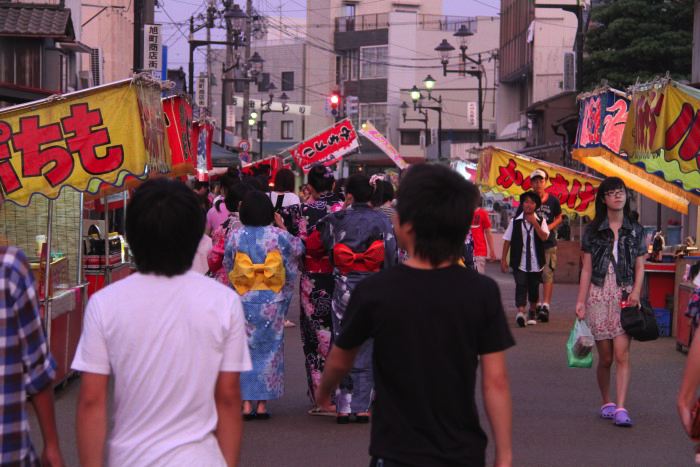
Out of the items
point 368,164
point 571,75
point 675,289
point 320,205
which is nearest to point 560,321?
point 675,289

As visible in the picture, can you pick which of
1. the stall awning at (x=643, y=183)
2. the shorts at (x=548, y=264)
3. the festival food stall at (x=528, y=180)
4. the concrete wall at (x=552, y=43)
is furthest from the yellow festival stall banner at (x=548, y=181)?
the concrete wall at (x=552, y=43)

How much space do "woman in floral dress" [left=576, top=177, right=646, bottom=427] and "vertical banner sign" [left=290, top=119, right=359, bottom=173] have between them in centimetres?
1662

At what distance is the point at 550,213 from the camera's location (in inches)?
653

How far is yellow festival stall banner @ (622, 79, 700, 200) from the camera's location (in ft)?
35.3

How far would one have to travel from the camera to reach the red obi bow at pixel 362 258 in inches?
360

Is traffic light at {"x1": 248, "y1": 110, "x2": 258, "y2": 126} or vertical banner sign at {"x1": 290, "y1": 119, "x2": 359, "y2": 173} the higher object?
traffic light at {"x1": 248, "y1": 110, "x2": 258, "y2": 126}

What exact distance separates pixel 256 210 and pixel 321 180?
156 cm

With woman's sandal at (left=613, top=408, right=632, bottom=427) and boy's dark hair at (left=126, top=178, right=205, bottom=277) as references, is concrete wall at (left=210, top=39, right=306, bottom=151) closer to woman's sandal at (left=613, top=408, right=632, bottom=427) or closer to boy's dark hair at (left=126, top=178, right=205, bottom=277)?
woman's sandal at (left=613, top=408, right=632, bottom=427)

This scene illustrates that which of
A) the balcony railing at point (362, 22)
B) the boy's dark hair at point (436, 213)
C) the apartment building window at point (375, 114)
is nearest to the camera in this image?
the boy's dark hair at point (436, 213)

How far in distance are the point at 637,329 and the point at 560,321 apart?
779 centimetres

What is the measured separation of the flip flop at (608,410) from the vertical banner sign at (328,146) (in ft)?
54.6

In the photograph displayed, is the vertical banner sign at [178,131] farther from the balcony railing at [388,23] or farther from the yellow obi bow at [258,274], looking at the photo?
the balcony railing at [388,23]

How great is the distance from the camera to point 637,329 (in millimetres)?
8969

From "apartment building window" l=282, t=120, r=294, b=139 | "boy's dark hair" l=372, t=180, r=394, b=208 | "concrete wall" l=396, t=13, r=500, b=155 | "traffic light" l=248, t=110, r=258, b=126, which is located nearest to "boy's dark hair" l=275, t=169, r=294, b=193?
"boy's dark hair" l=372, t=180, r=394, b=208
